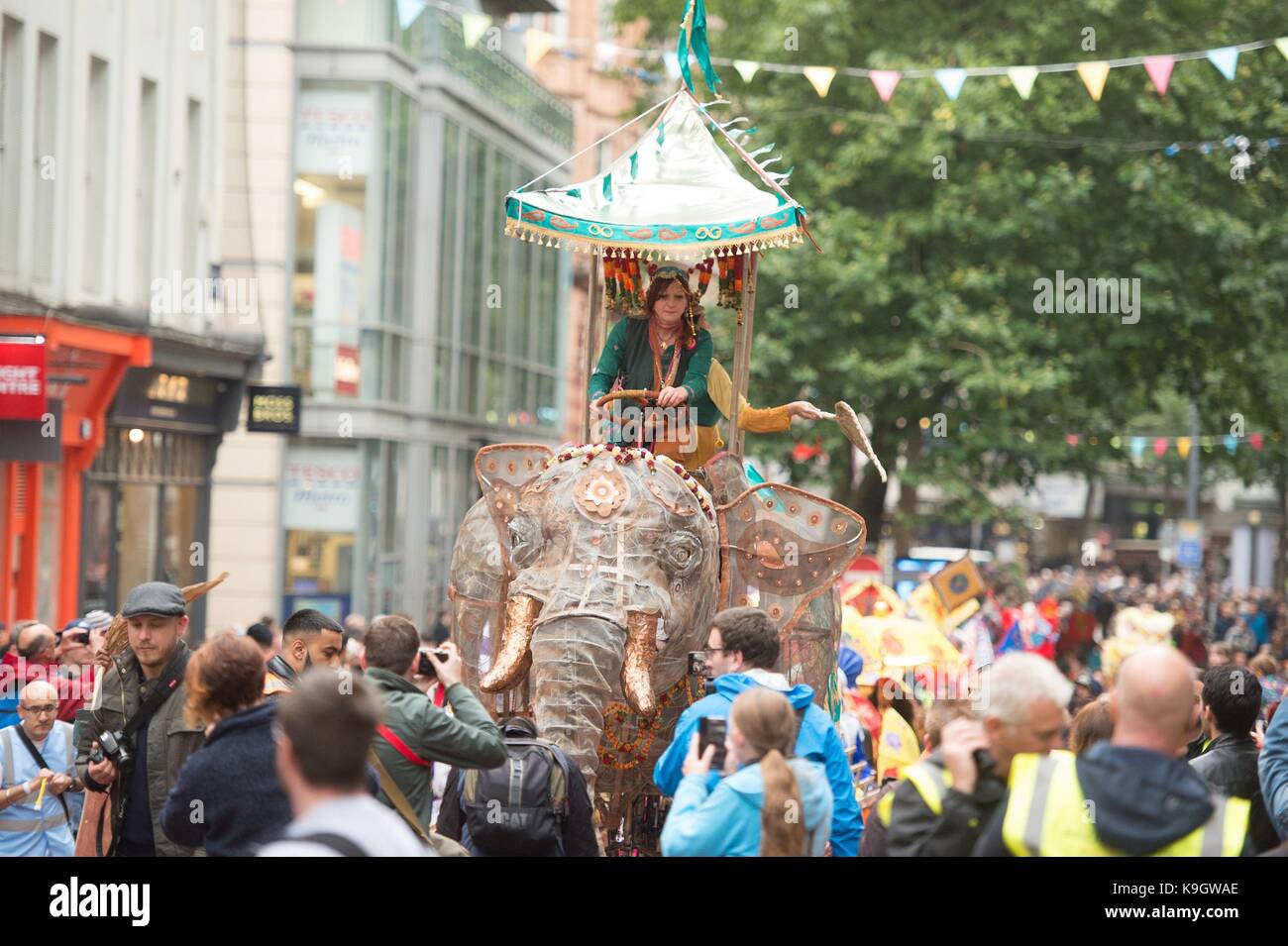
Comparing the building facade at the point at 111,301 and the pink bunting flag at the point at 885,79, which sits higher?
the pink bunting flag at the point at 885,79

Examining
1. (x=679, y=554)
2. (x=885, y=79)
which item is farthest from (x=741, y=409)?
(x=885, y=79)

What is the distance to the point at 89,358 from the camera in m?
18.8

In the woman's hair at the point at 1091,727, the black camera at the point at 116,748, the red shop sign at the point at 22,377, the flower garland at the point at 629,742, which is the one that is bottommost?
the flower garland at the point at 629,742

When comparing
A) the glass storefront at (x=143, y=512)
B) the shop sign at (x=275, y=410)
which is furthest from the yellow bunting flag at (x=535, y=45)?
the glass storefront at (x=143, y=512)

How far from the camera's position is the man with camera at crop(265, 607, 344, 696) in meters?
7.92

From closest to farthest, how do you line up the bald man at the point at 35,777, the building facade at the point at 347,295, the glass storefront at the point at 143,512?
the bald man at the point at 35,777
the glass storefront at the point at 143,512
the building facade at the point at 347,295

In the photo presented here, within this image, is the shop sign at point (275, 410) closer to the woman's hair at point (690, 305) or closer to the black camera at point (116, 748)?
the woman's hair at point (690, 305)

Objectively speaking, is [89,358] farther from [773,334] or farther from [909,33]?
[909,33]

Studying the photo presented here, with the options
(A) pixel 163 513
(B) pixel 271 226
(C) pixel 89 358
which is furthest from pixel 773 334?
(C) pixel 89 358

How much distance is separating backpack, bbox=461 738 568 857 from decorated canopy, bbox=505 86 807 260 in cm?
393

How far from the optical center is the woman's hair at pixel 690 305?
414 inches

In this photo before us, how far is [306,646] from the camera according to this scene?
798 cm

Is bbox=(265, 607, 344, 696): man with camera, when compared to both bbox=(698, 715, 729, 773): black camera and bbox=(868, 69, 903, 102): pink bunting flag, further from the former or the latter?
bbox=(868, 69, 903, 102): pink bunting flag

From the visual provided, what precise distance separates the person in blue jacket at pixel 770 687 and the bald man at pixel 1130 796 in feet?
5.31
